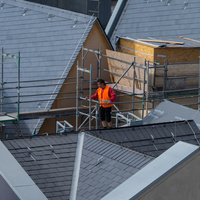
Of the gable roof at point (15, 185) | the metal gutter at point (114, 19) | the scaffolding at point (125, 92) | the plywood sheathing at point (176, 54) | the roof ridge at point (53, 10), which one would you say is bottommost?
the scaffolding at point (125, 92)

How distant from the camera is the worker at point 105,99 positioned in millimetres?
24397

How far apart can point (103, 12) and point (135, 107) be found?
22.0 metres

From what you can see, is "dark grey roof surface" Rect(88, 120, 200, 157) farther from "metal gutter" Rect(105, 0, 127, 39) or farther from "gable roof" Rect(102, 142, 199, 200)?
"metal gutter" Rect(105, 0, 127, 39)

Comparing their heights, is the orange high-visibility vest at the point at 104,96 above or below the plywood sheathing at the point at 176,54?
below

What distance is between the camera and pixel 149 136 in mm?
19047

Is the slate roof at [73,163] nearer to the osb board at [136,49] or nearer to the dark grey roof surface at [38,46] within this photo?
the dark grey roof surface at [38,46]

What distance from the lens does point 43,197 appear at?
14469 millimetres

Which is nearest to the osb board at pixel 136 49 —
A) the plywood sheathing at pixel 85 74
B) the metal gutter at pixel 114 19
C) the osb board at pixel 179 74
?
the plywood sheathing at pixel 85 74

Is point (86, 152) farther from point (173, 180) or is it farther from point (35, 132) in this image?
point (35, 132)

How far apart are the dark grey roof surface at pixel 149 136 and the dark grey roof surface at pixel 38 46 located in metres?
8.14

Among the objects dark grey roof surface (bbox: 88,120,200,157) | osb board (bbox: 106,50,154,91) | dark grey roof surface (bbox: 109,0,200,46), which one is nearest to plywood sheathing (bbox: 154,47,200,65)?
osb board (bbox: 106,50,154,91)

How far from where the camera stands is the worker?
24.4m

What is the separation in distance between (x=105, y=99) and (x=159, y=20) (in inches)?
414

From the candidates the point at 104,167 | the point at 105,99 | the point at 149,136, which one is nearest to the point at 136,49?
the point at 105,99
